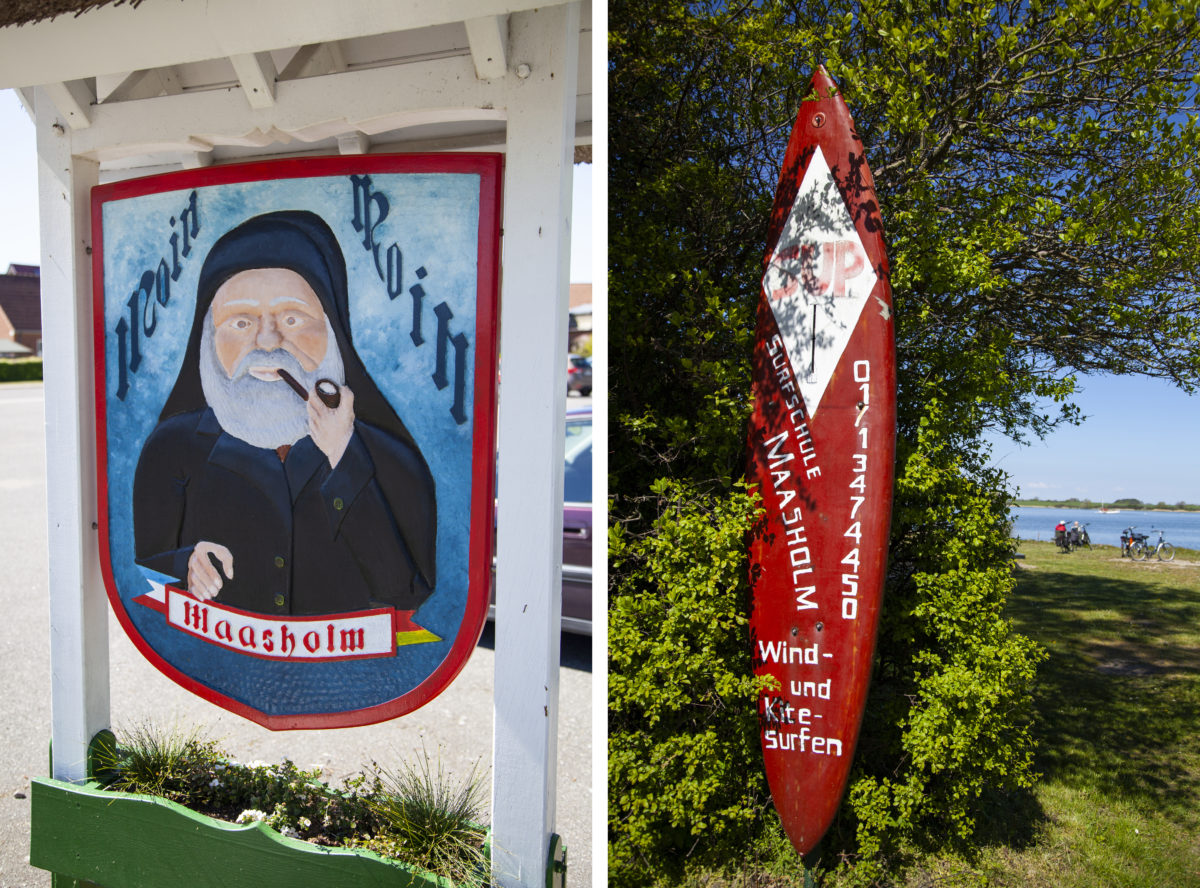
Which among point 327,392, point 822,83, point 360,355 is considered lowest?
point 327,392

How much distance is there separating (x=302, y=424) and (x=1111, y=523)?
11.3 feet

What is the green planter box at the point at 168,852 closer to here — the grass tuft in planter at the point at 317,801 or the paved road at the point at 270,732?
the grass tuft in planter at the point at 317,801

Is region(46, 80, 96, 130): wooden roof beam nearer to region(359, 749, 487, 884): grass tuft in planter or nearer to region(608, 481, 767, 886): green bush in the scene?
region(359, 749, 487, 884): grass tuft in planter

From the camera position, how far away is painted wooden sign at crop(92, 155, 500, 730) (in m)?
2.05

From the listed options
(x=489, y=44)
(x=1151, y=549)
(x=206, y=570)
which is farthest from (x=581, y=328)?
(x=489, y=44)

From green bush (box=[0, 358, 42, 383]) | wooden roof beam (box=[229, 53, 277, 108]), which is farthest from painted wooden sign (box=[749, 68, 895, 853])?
green bush (box=[0, 358, 42, 383])

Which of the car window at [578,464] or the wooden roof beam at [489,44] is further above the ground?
the wooden roof beam at [489,44]

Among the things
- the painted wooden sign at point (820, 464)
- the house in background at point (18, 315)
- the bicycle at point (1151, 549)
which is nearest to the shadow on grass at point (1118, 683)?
the bicycle at point (1151, 549)

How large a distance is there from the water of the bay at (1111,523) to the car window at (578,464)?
228 cm

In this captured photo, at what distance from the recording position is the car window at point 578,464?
4.57 meters

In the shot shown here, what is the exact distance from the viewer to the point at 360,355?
2.13 meters

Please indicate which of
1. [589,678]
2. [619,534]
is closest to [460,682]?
[589,678]

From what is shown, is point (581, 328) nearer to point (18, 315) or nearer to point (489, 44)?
point (489, 44)

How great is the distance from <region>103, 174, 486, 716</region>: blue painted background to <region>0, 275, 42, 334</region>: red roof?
39700mm
